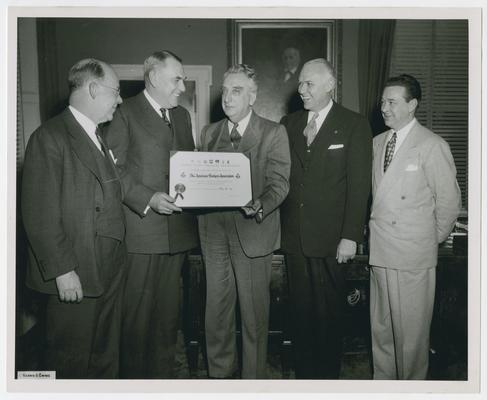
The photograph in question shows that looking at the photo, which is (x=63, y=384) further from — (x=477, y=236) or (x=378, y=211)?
(x=477, y=236)

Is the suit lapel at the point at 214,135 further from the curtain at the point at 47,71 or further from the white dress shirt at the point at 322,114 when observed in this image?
the curtain at the point at 47,71

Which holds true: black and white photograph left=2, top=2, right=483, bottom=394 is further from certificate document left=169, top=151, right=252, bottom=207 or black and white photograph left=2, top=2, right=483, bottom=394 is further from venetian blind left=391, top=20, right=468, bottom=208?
venetian blind left=391, top=20, right=468, bottom=208

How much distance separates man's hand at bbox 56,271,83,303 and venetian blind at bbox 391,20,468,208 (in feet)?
13.6

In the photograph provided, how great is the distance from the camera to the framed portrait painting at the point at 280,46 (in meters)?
4.67

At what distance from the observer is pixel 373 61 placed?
4668 mm

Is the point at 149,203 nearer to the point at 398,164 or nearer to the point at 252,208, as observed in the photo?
the point at 252,208

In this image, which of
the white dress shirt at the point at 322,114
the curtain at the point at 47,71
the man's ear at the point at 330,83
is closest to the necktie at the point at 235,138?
the white dress shirt at the point at 322,114

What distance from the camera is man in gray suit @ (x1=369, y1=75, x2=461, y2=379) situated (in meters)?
2.32

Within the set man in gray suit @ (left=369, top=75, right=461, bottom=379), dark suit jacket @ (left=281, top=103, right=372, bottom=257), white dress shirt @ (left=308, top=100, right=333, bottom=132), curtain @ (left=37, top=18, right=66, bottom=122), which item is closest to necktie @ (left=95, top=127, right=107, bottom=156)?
dark suit jacket @ (left=281, top=103, right=372, bottom=257)

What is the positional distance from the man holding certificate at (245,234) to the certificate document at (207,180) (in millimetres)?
117

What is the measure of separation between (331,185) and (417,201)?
464 mm

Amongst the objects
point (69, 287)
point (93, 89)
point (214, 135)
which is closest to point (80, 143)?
point (93, 89)

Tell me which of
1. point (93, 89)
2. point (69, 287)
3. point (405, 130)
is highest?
point (93, 89)
